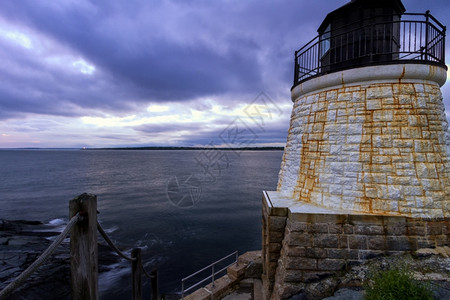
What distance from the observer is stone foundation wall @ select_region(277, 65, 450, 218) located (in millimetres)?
4785

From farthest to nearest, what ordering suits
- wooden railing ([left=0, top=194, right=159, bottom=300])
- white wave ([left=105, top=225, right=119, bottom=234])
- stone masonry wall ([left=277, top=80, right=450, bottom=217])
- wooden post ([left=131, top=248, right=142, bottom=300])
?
white wave ([left=105, top=225, right=119, bottom=234]) < stone masonry wall ([left=277, top=80, right=450, bottom=217]) < wooden post ([left=131, top=248, right=142, bottom=300]) < wooden railing ([left=0, top=194, right=159, bottom=300])

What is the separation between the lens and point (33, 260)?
12180mm

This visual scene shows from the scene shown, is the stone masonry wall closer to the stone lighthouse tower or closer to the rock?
the stone lighthouse tower

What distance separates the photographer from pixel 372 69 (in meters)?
5.20

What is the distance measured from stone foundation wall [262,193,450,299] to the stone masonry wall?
0.92ft

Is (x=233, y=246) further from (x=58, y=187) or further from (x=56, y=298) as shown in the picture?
(x=58, y=187)

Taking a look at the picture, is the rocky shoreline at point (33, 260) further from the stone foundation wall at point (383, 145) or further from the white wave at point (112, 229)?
the stone foundation wall at point (383, 145)

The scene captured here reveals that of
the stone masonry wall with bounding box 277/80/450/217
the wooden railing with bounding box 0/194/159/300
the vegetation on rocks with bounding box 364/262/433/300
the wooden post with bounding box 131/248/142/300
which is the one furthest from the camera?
the stone masonry wall with bounding box 277/80/450/217

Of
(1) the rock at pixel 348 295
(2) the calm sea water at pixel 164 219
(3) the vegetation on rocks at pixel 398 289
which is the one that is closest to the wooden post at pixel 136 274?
(1) the rock at pixel 348 295

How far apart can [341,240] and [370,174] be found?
5.20 feet

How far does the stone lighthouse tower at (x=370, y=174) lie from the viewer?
4.69 m

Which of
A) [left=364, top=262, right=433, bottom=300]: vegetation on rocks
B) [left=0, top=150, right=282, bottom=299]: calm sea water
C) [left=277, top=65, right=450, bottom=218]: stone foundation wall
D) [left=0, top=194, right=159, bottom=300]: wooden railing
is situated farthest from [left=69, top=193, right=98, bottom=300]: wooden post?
[left=0, top=150, right=282, bottom=299]: calm sea water

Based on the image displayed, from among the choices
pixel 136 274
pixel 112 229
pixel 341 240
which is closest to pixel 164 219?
pixel 112 229

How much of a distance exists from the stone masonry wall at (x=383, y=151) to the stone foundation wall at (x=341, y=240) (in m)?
0.28
